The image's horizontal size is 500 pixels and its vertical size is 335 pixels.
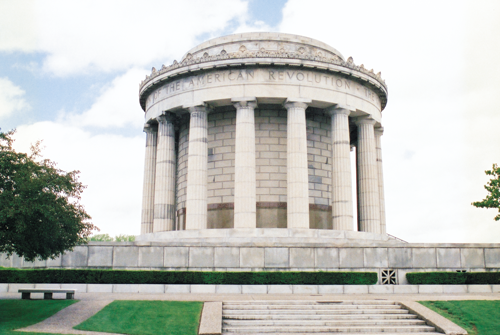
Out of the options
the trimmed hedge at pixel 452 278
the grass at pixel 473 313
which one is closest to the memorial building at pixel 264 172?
the trimmed hedge at pixel 452 278

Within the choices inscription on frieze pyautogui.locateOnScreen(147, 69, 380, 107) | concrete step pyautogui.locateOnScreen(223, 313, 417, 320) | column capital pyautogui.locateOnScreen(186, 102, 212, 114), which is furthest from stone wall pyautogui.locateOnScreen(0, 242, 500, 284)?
inscription on frieze pyautogui.locateOnScreen(147, 69, 380, 107)

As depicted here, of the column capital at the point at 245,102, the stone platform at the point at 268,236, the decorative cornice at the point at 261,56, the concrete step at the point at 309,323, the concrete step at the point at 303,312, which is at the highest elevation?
the decorative cornice at the point at 261,56

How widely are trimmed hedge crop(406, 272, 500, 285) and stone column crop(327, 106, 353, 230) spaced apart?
33.9ft

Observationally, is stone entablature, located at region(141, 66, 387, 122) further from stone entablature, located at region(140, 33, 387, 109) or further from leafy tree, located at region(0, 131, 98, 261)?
leafy tree, located at region(0, 131, 98, 261)

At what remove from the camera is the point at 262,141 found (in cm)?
4688

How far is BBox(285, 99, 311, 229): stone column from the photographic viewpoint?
4231cm

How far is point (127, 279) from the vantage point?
→ 3194cm

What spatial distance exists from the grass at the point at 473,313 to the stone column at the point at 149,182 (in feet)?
103

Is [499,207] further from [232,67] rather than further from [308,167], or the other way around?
[232,67]

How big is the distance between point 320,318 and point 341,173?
22835 millimetres

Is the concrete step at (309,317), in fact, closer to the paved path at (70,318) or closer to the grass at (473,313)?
the grass at (473,313)

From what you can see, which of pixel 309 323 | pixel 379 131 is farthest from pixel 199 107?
pixel 309 323

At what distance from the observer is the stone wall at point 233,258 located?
3541 cm

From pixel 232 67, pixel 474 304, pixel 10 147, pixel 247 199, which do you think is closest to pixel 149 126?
pixel 232 67
